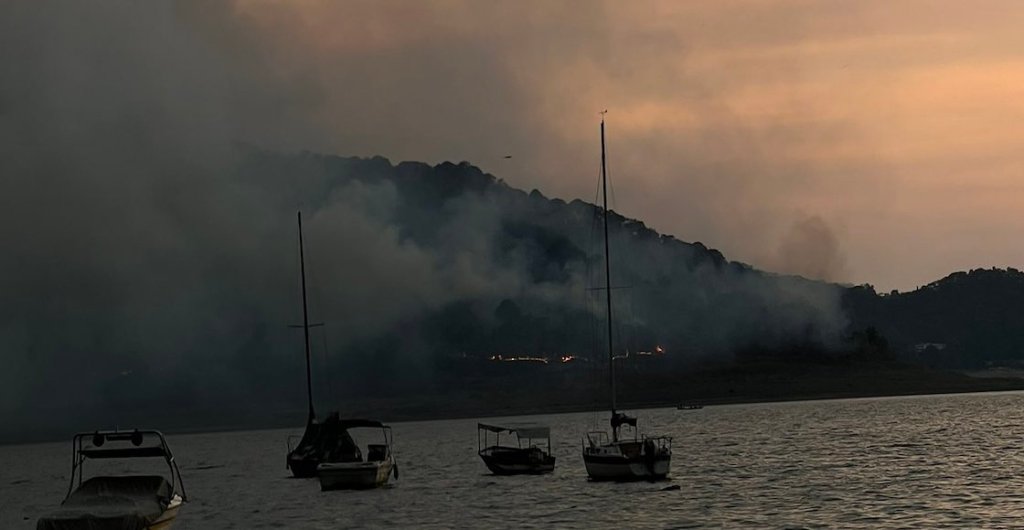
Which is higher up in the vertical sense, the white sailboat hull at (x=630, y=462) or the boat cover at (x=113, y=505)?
the boat cover at (x=113, y=505)

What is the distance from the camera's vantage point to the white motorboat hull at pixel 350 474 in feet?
323

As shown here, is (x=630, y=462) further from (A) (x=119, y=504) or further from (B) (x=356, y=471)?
(A) (x=119, y=504)

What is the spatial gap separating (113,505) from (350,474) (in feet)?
133

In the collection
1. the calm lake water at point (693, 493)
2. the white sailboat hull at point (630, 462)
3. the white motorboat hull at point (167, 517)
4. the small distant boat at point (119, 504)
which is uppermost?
the small distant boat at point (119, 504)

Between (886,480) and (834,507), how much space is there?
18260mm

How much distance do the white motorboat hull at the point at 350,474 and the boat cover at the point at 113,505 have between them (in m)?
35.0

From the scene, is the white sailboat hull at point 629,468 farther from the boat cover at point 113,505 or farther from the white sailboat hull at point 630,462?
the boat cover at point 113,505

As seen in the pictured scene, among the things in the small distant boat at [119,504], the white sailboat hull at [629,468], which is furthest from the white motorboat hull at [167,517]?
the white sailboat hull at [629,468]

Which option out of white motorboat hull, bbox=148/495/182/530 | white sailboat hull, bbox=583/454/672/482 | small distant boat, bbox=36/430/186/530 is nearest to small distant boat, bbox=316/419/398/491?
white sailboat hull, bbox=583/454/672/482

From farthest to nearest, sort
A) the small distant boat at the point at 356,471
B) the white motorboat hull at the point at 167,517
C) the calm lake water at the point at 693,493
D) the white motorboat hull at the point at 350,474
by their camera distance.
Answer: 1. the small distant boat at the point at 356,471
2. the white motorboat hull at the point at 350,474
3. the calm lake water at the point at 693,493
4. the white motorboat hull at the point at 167,517

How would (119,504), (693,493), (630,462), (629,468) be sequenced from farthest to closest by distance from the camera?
(629,468), (630,462), (693,493), (119,504)

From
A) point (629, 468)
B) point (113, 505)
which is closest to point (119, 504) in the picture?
point (113, 505)

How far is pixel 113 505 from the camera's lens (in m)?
59.0

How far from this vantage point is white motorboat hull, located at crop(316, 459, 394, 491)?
9856cm
